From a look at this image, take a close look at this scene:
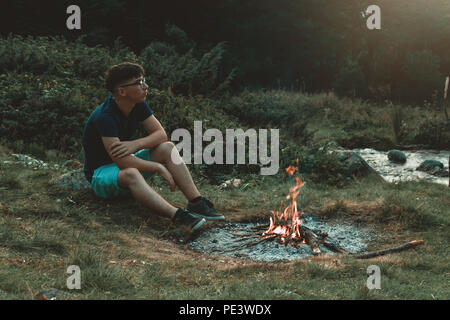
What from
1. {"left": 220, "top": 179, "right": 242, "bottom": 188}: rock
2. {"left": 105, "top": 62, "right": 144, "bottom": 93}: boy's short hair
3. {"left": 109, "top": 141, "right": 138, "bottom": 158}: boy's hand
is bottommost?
{"left": 220, "top": 179, "right": 242, "bottom": 188}: rock

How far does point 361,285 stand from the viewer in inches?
121

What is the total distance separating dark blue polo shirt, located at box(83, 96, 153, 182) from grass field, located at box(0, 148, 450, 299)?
0.52 meters

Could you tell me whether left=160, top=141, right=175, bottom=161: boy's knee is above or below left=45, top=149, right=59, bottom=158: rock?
above

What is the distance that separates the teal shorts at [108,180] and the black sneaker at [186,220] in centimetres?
59

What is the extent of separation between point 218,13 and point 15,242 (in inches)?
783

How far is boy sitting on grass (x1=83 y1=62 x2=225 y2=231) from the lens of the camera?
4.23 meters

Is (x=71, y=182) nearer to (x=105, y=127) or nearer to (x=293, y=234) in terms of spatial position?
(x=105, y=127)

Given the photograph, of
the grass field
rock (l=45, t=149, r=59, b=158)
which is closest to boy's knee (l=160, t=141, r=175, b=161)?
the grass field

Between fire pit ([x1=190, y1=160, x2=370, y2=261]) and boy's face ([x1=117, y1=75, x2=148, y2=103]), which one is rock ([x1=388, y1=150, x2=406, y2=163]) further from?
boy's face ([x1=117, y1=75, x2=148, y2=103])

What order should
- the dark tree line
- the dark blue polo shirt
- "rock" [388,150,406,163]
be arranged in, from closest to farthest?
1. the dark blue polo shirt
2. "rock" [388,150,406,163]
3. the dark tree line

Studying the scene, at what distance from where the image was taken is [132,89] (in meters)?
4.29

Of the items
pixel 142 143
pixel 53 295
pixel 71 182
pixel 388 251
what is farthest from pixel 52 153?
pixel 388 251

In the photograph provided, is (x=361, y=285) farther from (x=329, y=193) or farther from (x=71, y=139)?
(x=71, y=139)
